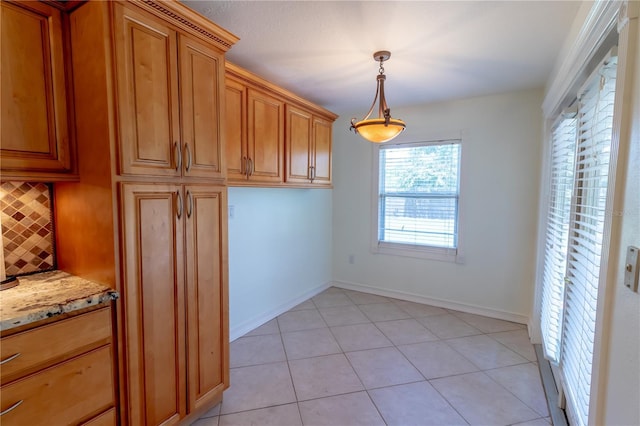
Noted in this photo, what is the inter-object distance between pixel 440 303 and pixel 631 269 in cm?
282

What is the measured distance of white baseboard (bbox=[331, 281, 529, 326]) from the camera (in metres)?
3.17

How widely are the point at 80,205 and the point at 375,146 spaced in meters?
3.03

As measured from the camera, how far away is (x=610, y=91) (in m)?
1.24

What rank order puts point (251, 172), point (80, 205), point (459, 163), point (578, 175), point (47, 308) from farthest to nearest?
point (459, 163) < point (251, 172) < point (578, 175) < point (80, 205) < point (47, 308)

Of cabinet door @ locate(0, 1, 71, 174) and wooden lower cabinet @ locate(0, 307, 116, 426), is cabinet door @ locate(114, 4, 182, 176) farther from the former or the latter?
wooden lower cabinet @ locate(0, 307, 116, 426)

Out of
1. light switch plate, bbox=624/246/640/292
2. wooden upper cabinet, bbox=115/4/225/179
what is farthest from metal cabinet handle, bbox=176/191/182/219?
light switch plate, bbox=624/246/640/292

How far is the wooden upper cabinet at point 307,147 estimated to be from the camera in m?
2.80

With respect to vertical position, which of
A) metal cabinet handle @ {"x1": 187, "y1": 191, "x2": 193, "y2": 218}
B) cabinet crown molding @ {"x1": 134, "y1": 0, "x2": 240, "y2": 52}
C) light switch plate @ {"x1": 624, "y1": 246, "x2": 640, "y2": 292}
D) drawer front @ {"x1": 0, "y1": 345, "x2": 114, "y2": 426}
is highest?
cabinet crown molding @ {"x1": 134, "y1": 0, "x2": 240, "y2": 52}

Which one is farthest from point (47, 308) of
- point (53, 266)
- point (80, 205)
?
point (53, 266)

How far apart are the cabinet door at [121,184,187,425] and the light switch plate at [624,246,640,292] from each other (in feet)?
5.66

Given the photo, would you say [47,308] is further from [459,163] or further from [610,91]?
[459,163]


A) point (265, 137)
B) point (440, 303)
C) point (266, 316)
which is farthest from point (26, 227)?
point (440, 303)

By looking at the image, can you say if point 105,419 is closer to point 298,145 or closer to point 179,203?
point 179,203

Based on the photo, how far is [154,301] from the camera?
1471 mm
